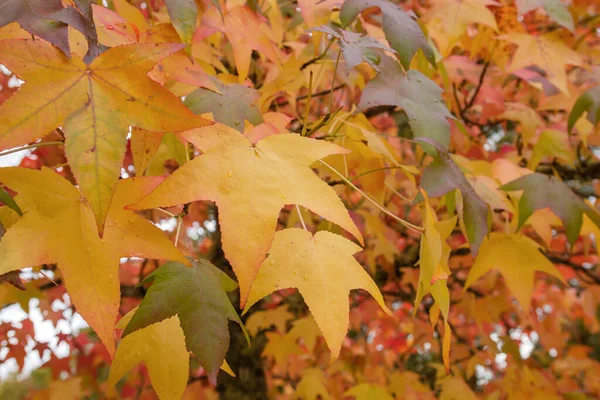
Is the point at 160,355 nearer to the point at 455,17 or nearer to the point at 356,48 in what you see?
the point at 356,48

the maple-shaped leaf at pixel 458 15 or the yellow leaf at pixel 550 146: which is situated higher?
the maple-shaped leaf at pixel 458 15

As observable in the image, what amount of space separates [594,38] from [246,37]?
270 cm

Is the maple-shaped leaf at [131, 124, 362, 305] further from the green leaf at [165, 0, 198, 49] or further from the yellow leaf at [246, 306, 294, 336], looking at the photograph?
the yellow leaf at [246, 306, 294, 336]

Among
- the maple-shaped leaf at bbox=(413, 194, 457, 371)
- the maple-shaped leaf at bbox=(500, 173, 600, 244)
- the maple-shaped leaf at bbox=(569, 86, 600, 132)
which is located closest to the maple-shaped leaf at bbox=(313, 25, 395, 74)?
the maple-shaped leaf at bbox=(413, 194, 457, 371)

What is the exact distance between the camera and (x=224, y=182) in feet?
2.42

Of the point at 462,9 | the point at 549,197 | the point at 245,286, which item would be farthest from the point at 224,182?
the point at 462,9

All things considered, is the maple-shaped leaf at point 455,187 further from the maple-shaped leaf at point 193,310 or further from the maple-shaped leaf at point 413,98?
the maple-shaped leaf at point 193,310

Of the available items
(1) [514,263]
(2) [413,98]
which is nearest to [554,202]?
(1) [514,263]

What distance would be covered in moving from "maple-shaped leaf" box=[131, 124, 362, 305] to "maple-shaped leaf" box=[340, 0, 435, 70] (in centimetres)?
41

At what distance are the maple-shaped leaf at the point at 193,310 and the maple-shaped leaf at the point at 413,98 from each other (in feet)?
1.73

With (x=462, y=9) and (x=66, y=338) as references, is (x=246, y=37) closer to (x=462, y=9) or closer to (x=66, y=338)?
(x=462, y=9)

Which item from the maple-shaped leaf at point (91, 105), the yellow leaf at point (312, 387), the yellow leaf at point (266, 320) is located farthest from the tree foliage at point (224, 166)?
the yellow leaf at point (266, 320)

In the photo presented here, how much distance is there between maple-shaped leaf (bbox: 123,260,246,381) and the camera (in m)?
0.77

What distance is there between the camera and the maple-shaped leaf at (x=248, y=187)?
665 mm
